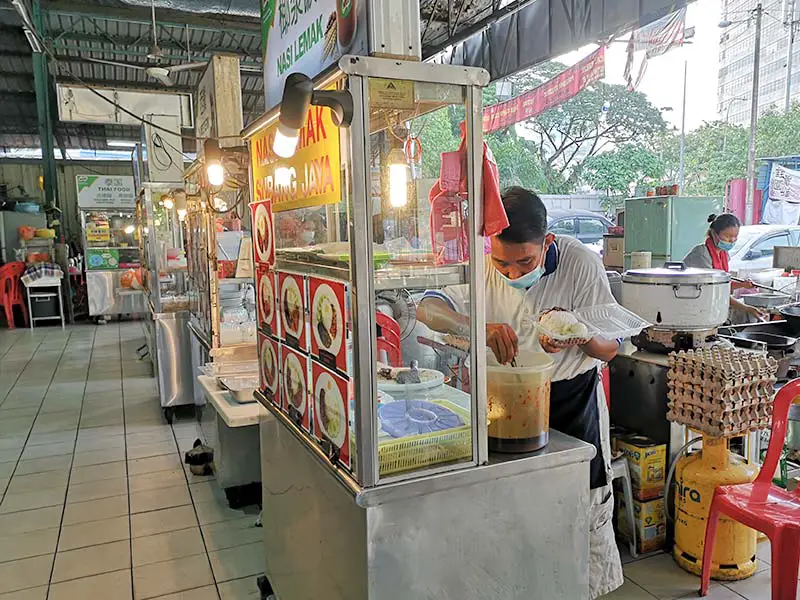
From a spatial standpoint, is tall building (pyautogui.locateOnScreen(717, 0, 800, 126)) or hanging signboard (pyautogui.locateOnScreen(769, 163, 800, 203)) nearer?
hanging signboard (pyautogui.locateOnScreen(769, 163, 800, 203))

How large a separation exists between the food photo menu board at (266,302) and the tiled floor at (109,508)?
134 centimetres

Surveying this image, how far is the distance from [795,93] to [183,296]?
12015mm

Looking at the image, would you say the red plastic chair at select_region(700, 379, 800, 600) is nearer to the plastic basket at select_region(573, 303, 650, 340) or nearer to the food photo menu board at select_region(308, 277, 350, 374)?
the plastic basket at select_region(573, 303, 650, 340)

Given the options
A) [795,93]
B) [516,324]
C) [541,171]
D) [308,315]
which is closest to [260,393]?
[308,315]

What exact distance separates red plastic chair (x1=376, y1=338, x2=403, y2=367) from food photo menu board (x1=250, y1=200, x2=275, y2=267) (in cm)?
71

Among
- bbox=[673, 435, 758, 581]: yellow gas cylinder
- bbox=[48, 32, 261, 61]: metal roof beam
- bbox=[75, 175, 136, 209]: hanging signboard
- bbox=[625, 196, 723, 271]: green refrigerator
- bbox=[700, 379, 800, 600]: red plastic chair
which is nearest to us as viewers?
bbox=[700, 379, 800, 600]: red plastic chair

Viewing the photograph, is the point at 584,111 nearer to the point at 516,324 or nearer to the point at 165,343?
the point at 165,343

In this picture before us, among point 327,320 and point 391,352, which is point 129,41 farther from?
point 391,352

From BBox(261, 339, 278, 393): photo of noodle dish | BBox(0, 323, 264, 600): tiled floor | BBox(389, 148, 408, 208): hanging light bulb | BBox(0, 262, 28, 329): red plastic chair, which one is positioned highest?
BBox(389, 148, 408, 208): hanging light bulb

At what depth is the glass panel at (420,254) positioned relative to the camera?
56.7 inches

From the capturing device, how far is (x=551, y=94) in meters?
6.81

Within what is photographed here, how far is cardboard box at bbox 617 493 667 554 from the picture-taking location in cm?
300

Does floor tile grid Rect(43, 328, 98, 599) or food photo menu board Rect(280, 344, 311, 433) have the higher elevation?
food photo menu board Rect(280, 344, 311, 433)

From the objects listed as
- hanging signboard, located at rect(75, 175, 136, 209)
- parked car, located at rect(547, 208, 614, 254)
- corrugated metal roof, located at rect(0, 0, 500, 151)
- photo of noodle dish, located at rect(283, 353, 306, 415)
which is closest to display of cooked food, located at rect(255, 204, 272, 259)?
photo of noodle dish, located at rect(283, 353, 306, 415)
